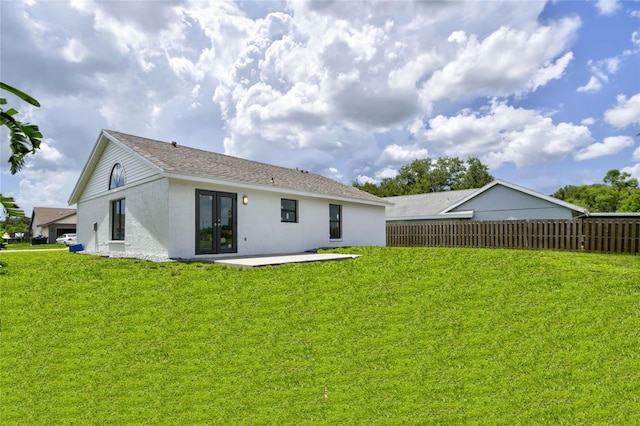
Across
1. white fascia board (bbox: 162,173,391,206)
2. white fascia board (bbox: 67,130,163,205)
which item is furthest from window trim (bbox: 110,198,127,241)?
white fascia board (bbox: 162,173,391,206)

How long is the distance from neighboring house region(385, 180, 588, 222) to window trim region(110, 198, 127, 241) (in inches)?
592

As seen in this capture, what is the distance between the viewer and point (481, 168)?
4969 cm

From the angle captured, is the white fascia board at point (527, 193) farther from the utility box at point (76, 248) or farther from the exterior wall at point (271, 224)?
the utility box at point (76, 248)

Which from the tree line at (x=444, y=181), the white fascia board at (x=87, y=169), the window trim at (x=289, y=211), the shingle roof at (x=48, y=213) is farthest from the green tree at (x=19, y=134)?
the shingle roof at (x=48, y=213)

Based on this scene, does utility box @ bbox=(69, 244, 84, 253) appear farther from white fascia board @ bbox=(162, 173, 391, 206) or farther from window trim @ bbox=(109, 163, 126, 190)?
white fascia board @ bbox=(162, 173, 391, 206)

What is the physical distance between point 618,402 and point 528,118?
83.7 ft

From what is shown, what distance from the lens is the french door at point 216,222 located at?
33.4ft

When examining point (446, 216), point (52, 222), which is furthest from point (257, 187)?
point (52, 222)

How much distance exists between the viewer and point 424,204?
2555 cm

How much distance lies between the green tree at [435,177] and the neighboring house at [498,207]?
26.9 meters

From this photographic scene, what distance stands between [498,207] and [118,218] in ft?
68.5

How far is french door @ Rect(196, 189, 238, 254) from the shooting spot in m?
10.2

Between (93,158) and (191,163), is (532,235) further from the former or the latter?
(93,158)

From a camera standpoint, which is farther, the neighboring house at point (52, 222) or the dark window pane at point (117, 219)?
the neighboring house at point (52, 222)
